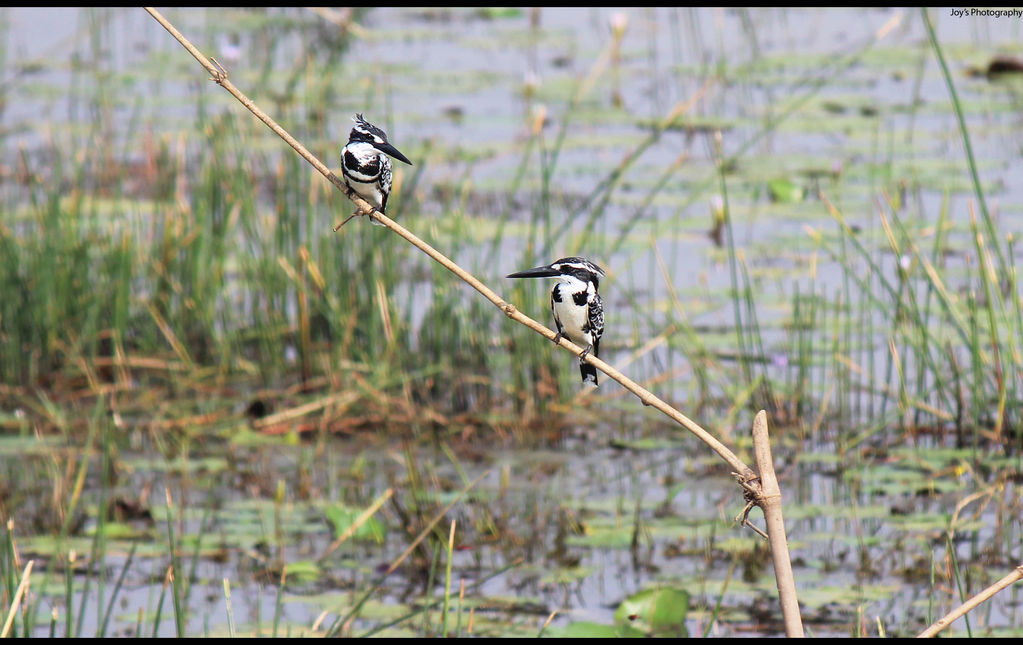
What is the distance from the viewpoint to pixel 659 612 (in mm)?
3855

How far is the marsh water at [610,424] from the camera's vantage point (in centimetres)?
433

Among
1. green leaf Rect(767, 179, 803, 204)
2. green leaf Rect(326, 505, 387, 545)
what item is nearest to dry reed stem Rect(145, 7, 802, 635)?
green leaf Rect(326, 505, 387, 545)

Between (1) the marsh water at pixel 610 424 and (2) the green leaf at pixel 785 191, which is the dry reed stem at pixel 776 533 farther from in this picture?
(2) the green leaf at pixel 785 191

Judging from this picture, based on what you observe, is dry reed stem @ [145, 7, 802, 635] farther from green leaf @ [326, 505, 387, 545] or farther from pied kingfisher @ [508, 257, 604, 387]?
green leaf @ [326, 505, 387, 545]

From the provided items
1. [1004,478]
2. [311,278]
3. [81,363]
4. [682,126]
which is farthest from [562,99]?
[1004,478]

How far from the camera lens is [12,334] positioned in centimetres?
600

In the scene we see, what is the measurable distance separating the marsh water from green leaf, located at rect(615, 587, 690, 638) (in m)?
0.21

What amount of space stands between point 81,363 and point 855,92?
256 inches

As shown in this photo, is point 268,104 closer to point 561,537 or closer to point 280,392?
point 280,392

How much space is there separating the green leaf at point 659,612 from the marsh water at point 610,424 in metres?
0.21

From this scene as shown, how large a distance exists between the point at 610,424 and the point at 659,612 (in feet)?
6.58

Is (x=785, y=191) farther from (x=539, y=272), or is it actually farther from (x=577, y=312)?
(x=539, y=272)

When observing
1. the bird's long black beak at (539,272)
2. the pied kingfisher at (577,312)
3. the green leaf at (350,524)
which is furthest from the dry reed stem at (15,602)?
the green leaf at (350,524)

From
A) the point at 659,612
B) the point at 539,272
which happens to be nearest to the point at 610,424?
the point at 659,612
